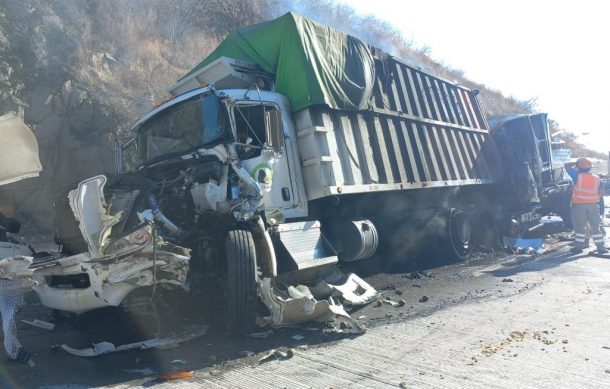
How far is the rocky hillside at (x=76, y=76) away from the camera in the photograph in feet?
35.1

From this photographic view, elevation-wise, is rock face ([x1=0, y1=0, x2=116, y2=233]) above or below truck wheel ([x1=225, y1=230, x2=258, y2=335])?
above

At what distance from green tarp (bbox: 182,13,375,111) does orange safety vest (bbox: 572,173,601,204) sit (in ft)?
18.3

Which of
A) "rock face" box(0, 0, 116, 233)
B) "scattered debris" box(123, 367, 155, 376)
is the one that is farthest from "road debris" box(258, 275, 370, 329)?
"rock face" box(0, 0, 116, 233)

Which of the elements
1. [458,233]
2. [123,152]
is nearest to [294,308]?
[123,152]

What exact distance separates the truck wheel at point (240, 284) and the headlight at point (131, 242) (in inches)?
32.7

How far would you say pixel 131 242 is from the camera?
3.86m

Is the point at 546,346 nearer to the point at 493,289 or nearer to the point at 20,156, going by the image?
the point at 493,289

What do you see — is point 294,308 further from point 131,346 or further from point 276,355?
point 131,346

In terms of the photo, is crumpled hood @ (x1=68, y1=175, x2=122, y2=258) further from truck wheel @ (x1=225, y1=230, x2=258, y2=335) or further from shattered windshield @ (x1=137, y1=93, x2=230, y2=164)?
shattered windshield @ (x1=137, y1=93, x2=230, y2=164)

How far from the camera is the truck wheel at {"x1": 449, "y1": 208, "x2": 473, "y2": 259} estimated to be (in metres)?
9.33

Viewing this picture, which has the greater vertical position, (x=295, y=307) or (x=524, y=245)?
(x=295, y=307)

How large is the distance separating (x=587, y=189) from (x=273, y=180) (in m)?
7.54

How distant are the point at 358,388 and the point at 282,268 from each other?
2.06 metres

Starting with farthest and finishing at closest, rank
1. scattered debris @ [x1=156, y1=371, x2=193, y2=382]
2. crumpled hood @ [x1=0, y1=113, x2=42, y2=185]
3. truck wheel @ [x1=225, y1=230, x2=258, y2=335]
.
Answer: crumpled hood @ [x1=0, y1=113, x2=42, y2=185] → truck wheel @ [x1=225, y1=230, x2=258, y2=335] → scattered debris @ [x1=156, y1=371, x2=193, y2=382]
